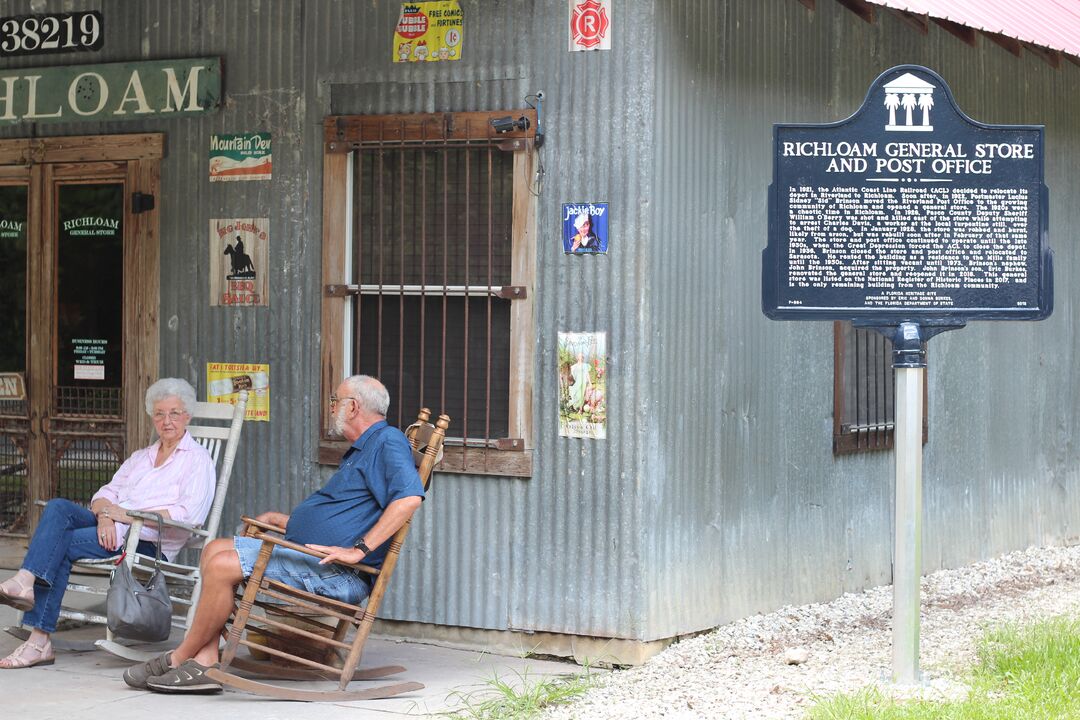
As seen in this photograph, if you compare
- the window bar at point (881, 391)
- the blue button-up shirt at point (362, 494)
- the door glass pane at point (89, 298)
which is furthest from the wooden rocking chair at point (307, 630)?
the window bar at point (881, 391)

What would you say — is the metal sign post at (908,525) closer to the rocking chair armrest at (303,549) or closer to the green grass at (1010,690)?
the green grass at (1010,690)

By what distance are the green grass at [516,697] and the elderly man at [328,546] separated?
667mm

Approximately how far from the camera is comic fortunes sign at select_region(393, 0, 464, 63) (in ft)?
26.2

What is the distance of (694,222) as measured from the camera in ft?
26.1

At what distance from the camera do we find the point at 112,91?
29.1 ft

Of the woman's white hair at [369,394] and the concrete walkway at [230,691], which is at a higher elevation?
the woman's white hair at [369,394]

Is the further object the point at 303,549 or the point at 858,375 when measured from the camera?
the point at 858,375

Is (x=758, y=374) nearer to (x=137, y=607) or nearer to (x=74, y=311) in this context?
(x=137, y=607)

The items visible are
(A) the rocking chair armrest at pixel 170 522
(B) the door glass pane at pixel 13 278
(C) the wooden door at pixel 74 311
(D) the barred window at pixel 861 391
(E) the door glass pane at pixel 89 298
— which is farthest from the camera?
(B) the door glass pane at pixel 13 278

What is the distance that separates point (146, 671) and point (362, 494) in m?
1.15

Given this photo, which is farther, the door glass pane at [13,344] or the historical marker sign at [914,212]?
the door glass pane at [13,344]

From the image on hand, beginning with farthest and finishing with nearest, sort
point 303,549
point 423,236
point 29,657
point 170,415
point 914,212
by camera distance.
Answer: point 423,236
point 170,415
point 29,657
point 914,212
point 303,549

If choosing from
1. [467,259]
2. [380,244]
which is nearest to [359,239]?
[380,244]

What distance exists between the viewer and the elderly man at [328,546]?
6.65 m
